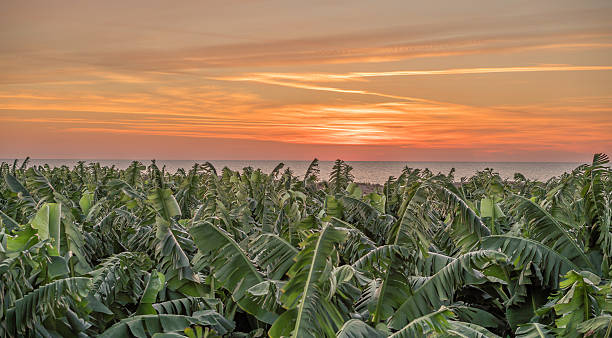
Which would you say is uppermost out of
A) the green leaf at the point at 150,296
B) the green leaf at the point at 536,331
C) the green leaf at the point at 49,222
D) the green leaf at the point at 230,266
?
A: the green leaf at the point at 49,222

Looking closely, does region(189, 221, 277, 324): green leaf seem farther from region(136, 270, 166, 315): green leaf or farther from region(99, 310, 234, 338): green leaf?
region(136, 270, 166, 315): green leaf

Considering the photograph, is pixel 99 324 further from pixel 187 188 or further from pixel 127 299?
pixel 187 188

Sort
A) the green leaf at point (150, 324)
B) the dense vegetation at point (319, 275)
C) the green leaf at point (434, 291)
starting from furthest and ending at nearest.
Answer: the green leaf at point (434, 291)
the green leaf at point (150, 324)
the dense vegetation at point (319, 275)

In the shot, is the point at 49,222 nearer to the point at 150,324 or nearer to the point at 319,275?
the point at 150,324

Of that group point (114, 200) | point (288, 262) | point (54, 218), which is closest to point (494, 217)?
point (288, 262)

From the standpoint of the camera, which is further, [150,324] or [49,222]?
[49,222]

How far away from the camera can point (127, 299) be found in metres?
6.61

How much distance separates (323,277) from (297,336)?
1.86 feet

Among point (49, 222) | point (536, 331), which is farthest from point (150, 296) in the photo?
point (536, 331)

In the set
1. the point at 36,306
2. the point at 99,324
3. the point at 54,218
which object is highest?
the point at 54,218

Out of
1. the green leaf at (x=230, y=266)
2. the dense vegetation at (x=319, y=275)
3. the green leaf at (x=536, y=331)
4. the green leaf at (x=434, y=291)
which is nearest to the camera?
the dense vegetation at (x=319, y=275)

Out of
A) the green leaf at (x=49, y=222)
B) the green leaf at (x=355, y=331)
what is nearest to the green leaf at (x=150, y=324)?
the green leaf at (x=49, y=222)

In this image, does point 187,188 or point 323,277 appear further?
point 187,188

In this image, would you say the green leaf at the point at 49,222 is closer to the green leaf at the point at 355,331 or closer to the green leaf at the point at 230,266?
the green leaf at the point at 230,266
